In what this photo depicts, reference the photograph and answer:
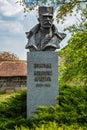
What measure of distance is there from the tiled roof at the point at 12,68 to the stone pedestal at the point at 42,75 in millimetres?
37364

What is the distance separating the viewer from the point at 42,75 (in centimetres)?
1375

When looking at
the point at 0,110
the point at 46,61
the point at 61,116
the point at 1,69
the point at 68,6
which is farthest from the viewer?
the point at 1,69

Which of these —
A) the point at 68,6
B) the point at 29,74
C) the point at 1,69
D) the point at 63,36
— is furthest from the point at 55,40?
the point at 1,69

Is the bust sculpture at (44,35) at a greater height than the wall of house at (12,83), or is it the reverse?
the bust sculpture at (44,35)

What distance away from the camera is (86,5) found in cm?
2192

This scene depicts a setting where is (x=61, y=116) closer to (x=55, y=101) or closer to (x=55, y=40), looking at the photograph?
(x=55, y=101)

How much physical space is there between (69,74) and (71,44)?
1396 millimetres

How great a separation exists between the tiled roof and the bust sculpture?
3688 centimetres

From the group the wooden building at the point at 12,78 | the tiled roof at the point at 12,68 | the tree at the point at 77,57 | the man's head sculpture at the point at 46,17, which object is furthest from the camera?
the tiled roof at the point at 12,68

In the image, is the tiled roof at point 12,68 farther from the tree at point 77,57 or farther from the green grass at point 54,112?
the green grass at point 54,112

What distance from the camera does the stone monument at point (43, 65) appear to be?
13.8 m

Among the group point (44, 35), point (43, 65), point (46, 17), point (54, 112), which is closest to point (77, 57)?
point (44, 35)

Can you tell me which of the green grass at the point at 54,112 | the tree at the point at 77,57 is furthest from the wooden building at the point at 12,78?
the green grass at the point at 54,112

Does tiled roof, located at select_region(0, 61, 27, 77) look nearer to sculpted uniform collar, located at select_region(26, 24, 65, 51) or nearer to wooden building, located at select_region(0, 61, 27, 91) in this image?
wooden building, located at select_region(0, 61, 27, 91)
